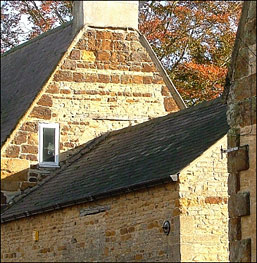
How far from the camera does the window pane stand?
22438mm

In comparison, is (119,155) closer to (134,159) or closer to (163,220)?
(134,159)

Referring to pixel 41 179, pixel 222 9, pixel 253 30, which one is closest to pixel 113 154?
pixel 41 179

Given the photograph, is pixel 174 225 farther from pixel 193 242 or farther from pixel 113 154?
pixel 113 154

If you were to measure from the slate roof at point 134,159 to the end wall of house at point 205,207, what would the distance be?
7.9 inches

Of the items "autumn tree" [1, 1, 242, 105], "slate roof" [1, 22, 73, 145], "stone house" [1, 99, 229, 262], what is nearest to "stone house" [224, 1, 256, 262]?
"stone house" [1, 99, 229, 262]

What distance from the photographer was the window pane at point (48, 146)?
22438 millimetres

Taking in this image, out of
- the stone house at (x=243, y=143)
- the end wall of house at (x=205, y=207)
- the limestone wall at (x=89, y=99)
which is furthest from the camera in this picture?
the limestone wall at (x=89, y=99)

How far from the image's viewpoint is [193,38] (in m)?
32.2

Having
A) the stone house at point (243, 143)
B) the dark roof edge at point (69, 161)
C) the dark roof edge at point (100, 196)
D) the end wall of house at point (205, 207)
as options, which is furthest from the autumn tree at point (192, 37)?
the stone house at point (243, 143)

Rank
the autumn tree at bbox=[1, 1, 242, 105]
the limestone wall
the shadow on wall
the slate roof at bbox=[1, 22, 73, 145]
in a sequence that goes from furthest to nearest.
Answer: the autumn tree at bbox=[1, 1, 242, 105] < the slate roof at bbox=[1, 22, 73, 145] < the limestone wall < the shadow on wall

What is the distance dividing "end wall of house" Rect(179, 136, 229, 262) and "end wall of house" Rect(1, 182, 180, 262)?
194 millimetres

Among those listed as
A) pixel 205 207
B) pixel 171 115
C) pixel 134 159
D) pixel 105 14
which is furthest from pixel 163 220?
pixel 105 14

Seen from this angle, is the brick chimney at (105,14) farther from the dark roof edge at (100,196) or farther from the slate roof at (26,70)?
the dark roof edge at (100,196)

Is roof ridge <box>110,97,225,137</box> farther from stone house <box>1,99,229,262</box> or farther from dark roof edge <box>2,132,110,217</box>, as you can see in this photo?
dark roof edge <box>2,132,110,217</box>
